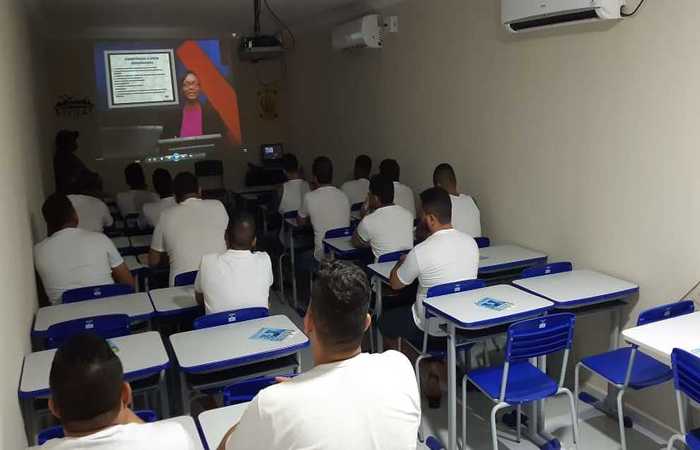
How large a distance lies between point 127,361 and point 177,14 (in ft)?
19.7

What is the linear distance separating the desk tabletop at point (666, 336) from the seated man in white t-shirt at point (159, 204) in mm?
4251

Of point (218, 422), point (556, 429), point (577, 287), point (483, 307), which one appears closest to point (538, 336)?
point (483, 307)

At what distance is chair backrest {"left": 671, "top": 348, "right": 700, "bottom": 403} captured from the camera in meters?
2.44

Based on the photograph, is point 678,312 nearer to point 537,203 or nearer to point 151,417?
point 537,203

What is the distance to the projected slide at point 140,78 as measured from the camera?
882 cm

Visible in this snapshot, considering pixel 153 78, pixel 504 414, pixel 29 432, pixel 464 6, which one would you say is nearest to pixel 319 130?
pixel 153 78

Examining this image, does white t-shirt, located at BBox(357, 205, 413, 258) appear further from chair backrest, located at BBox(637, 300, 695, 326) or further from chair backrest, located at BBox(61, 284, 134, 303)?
chair backrest, located at BBox(637, 300, 695, 326)

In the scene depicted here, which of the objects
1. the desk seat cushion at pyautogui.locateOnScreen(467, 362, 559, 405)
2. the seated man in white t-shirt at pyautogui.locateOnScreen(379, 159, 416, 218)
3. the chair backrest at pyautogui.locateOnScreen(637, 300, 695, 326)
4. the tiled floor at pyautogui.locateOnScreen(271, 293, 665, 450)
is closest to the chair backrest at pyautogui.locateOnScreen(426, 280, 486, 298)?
the desk seat cushion at pyautogui.locateOnScreen(467, 362, 559, 405)

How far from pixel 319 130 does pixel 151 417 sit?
6873 mm

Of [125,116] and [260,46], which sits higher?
[260,46]

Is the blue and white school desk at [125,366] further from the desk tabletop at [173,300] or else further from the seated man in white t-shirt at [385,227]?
the seated man in white t-shirt at [385,227]

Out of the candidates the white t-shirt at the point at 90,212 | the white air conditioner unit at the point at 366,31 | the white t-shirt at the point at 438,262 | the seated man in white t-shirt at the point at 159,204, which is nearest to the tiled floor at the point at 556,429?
the white t-shirt at the point at 438,262

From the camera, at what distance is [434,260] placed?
12.1 feet

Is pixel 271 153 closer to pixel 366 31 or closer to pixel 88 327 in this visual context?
pixel 366 31
